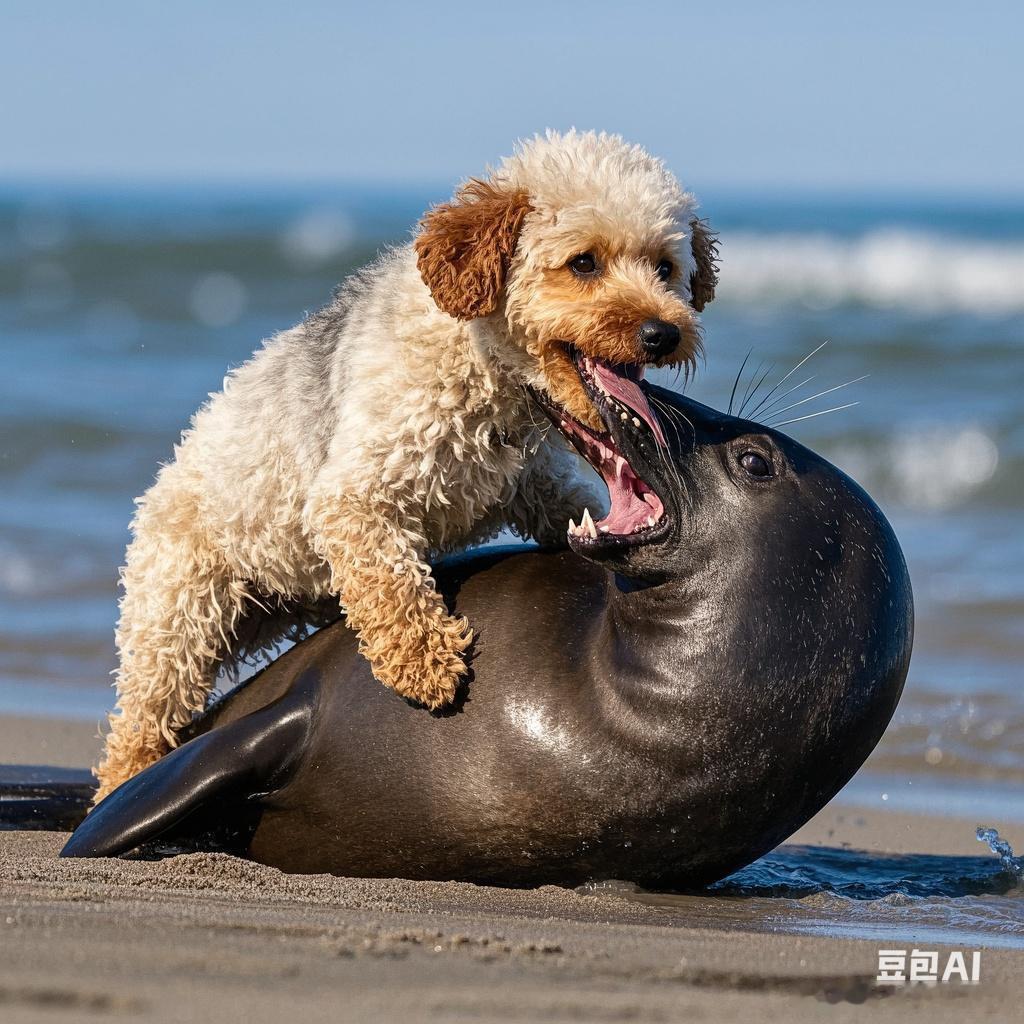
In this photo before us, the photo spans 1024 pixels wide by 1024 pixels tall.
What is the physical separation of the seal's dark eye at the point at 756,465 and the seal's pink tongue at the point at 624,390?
24cm

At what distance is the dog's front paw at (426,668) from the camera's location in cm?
484

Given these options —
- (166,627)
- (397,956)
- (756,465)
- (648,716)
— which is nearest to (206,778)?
(166,627)

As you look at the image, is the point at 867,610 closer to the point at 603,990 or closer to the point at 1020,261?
the point at 603,990

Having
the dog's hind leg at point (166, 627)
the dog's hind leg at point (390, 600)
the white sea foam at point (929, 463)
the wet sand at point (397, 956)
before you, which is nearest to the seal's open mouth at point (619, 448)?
the dog's hind leg at point (390, 600)

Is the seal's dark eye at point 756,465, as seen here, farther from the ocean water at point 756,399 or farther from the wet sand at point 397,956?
the wet sand at point 397,956

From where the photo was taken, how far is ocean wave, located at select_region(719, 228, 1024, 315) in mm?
28859

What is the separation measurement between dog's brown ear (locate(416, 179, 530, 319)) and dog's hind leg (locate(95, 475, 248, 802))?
4.27ft

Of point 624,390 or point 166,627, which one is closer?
point 624,390

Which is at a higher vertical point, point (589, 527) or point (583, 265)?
point (583, 265)

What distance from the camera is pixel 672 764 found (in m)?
4.59

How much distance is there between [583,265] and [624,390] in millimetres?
376

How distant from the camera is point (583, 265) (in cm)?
484

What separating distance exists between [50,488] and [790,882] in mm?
8594

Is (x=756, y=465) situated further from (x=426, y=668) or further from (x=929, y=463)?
(x=929, y=463)
